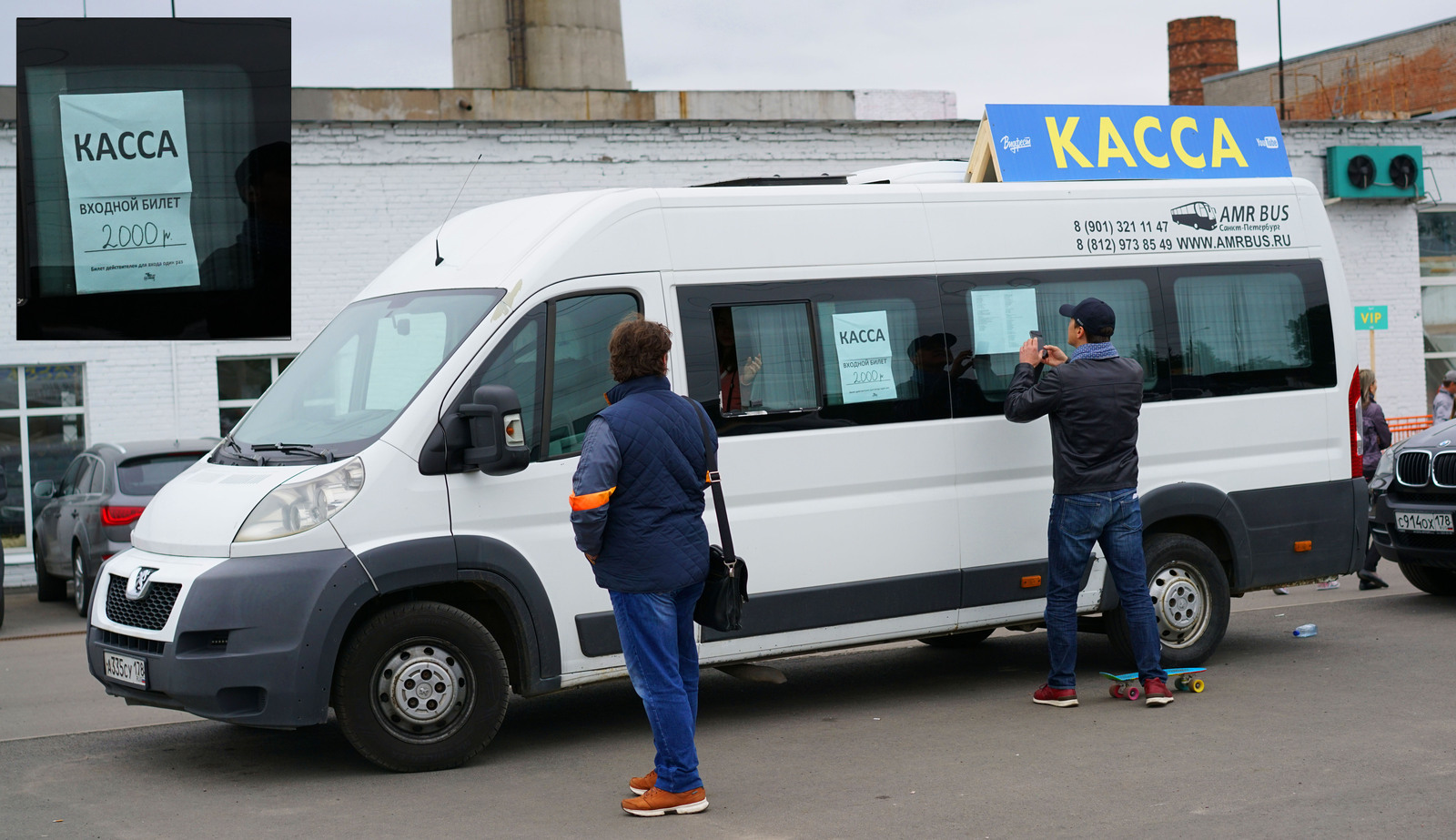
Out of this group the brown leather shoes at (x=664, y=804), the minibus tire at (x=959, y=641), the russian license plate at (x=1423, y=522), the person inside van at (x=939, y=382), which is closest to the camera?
the brown leather shoes at (x=664, y=804)

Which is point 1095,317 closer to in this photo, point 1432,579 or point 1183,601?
point 1183,601

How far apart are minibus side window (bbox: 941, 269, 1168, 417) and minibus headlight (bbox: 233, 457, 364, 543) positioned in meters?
3.19

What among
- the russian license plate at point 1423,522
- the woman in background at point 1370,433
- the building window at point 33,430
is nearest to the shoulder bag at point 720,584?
the russian license plate at point 1423,522

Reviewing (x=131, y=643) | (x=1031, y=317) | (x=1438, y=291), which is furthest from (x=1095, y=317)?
(x=1438, y=291)

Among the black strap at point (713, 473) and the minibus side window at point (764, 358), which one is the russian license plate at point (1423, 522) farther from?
the black strap at point (713, 473)

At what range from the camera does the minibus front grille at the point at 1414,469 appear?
10711mm

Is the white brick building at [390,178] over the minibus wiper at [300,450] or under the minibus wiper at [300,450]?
over

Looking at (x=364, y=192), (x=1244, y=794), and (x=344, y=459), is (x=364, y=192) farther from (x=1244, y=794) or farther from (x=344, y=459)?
(x=1244, y=794)

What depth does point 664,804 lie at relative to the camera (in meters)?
5.74

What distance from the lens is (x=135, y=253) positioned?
10.3m

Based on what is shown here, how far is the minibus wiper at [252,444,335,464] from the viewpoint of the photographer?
6.40 meters

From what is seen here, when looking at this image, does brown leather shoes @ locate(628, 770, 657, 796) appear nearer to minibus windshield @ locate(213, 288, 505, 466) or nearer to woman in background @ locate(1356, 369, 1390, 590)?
minibus windshield @ locate(213, 288, 505, 466)

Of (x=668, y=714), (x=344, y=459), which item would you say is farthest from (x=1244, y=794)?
(x=344, y=459)

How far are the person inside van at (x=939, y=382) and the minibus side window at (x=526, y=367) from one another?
1.95m
